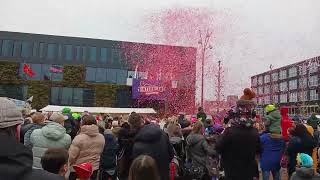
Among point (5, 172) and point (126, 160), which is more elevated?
point (5, 172)

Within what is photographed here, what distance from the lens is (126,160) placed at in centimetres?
652

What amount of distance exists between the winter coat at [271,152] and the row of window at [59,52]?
1937 inches

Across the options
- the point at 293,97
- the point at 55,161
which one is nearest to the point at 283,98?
the point at 293,97

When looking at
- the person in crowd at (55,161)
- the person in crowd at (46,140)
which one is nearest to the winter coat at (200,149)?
the person in crowd at (46,140)

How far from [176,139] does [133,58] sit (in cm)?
4882

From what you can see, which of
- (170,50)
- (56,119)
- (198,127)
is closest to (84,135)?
(56,119)

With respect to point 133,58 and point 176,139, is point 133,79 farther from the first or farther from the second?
point 176,139

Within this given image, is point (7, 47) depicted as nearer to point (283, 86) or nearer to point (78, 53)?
point (78, 53)

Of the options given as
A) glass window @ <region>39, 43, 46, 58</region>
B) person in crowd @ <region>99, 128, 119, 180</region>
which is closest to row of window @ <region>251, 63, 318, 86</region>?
glass window @ <region>39, 43, 46, 58</region>

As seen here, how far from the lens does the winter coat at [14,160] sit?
2.02m

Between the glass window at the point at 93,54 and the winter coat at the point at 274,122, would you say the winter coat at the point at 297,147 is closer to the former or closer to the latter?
the winter coat at the point at 274,122

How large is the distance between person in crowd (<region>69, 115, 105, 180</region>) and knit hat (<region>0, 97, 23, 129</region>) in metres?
4.75

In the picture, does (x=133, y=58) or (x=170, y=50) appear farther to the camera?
(x=133, y=58)

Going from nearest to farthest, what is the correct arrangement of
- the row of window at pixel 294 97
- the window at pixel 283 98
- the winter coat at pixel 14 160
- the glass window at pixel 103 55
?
the winter coat at pixel 14 160 → the glass window at pixel 103 55 → the row of window at pixel 294 97 → the window at pixel 283 98
